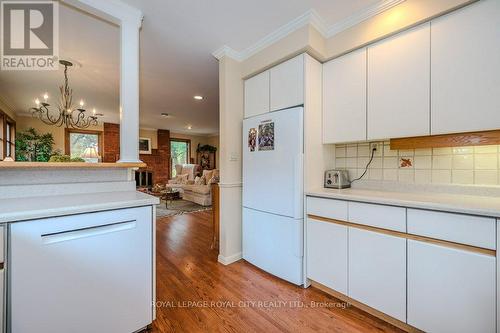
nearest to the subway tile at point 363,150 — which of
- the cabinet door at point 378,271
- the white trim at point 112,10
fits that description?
the cabinet door at point 378,271

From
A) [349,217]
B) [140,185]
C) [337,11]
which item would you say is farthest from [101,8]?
[140,185]

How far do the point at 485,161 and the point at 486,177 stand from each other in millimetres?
112

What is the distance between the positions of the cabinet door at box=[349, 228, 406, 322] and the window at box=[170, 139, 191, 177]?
7.88 metres

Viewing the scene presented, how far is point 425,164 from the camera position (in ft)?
5.92

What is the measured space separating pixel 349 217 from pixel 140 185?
7.35 m

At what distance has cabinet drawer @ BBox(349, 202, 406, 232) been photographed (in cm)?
143

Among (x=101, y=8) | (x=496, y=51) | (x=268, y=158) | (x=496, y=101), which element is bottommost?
(x=268, y=158)

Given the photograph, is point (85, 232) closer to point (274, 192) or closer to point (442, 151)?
point (274, 192)

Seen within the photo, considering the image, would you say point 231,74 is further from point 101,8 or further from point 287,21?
point 101,8

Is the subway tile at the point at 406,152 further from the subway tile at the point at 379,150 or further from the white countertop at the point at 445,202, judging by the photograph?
the white countertop at the point at 445,202

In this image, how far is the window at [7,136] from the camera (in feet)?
14.8

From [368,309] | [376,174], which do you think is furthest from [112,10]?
[368,309]

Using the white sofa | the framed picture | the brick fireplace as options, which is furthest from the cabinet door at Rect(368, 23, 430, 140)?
the framed picture

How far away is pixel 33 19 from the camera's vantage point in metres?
1.92
